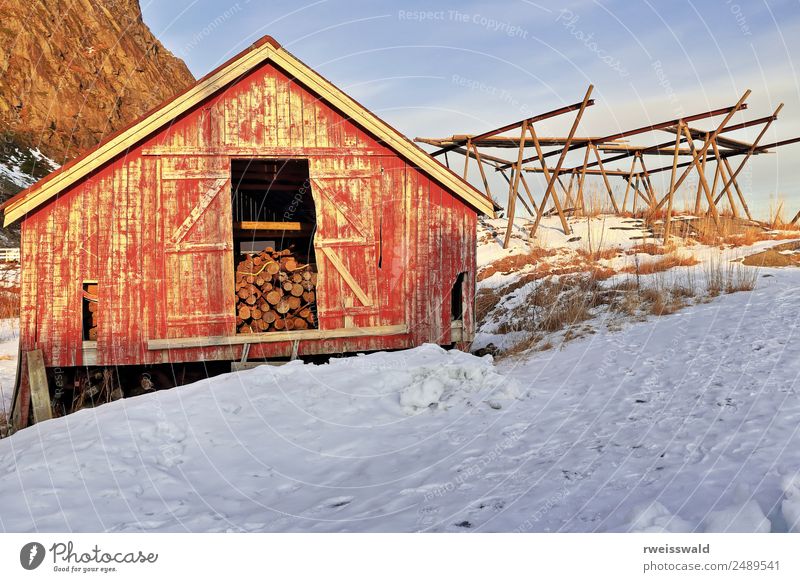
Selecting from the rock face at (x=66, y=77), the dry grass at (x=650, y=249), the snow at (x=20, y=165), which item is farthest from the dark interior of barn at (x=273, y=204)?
the rock face at (x=66, y=77)

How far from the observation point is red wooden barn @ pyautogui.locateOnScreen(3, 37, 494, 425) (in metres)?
8.65

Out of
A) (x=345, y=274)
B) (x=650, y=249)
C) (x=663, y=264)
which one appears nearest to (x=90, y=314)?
(x=345, y=274)

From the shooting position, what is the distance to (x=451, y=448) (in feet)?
18.2

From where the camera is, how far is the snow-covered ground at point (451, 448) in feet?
13.4

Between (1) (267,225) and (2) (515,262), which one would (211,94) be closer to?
(1) (267,225)

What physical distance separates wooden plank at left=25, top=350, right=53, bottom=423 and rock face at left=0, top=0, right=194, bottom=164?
146 ft

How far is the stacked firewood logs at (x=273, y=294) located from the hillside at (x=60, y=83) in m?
36.7

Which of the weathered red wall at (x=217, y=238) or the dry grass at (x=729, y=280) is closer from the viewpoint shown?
the weathered red wall at (x=217, y=238)

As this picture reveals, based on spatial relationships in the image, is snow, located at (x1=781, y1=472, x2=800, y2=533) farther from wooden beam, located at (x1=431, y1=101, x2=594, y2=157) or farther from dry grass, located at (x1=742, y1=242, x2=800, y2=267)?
wooden beam, located at (x1=431, y1=101, x2=594, y2=157)

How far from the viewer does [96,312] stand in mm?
9320

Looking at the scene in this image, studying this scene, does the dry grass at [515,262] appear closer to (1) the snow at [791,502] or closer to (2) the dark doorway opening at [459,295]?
(2) the dark doorway opening at [459,295]

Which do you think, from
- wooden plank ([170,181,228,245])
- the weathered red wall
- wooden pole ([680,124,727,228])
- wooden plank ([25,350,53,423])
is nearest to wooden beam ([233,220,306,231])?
the weathered red wall
